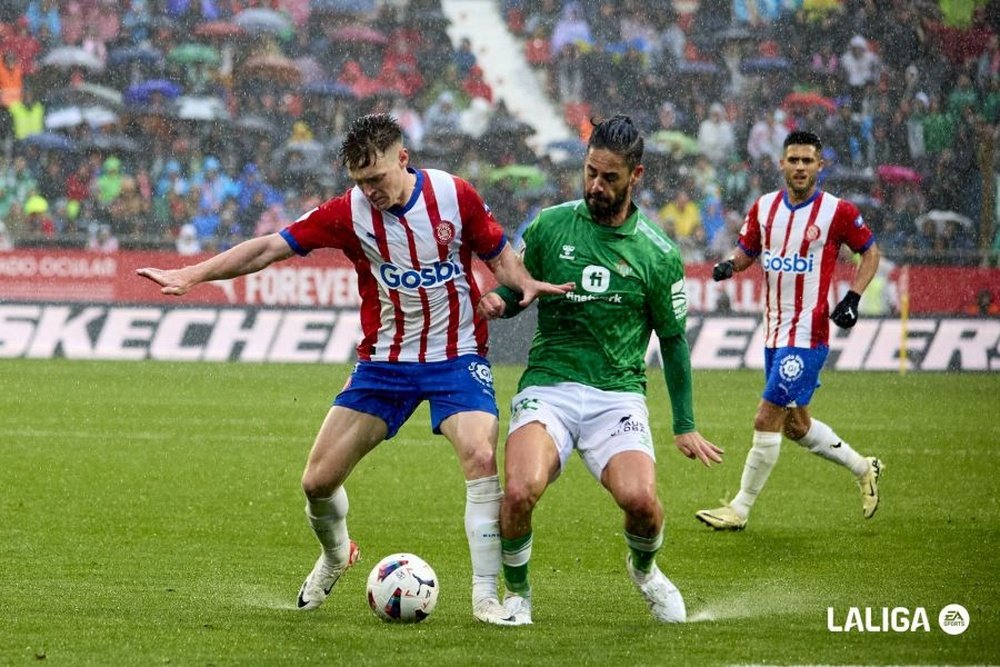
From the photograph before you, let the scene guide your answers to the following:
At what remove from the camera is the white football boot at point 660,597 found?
6.35 meters

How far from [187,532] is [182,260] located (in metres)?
12.7

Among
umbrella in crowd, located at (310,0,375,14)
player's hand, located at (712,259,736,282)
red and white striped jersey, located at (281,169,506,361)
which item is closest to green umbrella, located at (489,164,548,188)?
umbrella in crowd, located at (310,0,375,14)

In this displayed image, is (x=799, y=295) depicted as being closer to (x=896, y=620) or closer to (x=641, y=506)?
(x=896, y=620)

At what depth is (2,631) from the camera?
589 cm

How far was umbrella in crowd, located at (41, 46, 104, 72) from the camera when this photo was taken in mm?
25984

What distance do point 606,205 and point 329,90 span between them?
20567mm

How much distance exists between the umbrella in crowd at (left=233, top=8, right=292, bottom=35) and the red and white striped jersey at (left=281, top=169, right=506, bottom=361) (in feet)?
70.2


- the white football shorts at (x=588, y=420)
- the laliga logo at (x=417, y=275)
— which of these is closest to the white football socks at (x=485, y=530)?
the white football shorts at (x=588, y=420)

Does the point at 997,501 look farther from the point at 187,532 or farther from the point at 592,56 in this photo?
the point at 592,56

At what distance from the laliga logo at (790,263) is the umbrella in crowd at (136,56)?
18.9 meters

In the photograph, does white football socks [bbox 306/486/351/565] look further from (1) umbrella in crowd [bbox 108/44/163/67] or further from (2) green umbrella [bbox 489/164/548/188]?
(1) umbrella in crowd [bbox 108/44/163/67]

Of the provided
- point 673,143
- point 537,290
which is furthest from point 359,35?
point 537,290

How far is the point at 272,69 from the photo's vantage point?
2658 cm

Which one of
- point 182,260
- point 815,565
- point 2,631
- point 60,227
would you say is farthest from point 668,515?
point 60,227
